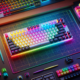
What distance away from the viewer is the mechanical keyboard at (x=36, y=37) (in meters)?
1.48

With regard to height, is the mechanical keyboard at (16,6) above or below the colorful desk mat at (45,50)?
above

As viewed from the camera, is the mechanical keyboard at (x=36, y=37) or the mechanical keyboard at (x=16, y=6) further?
the mechanical keyboard at (x=16, y=6)

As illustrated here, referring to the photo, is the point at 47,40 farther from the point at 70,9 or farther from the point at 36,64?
the point at 70,9

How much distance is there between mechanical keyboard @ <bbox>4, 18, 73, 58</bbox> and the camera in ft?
4.86

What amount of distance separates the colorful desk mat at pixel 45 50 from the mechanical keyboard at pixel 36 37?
0.07 meters

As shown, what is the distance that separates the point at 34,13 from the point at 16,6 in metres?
0.24

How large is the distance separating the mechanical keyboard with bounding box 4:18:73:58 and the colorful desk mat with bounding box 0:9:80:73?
0.24ft

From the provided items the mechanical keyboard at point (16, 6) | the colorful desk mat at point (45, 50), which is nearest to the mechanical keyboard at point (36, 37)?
the colorful desk mat at point (45, 50)

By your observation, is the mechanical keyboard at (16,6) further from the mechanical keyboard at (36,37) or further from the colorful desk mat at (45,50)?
the mechanical keyboard at (36,37)

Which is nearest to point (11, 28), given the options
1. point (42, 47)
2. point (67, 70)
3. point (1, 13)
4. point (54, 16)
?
point (1, 13)

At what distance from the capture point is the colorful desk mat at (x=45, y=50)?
4.91ft

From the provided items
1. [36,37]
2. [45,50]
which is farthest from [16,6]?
[45,50]

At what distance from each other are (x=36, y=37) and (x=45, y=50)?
0.19 meters

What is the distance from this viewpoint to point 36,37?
1.53m
